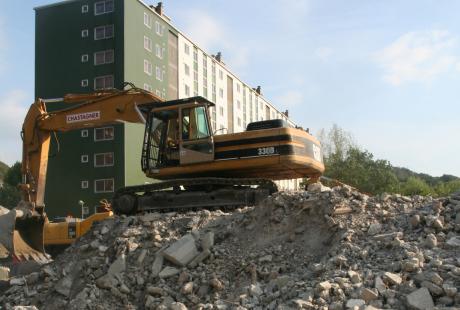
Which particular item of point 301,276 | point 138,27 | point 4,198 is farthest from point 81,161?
point 301,276

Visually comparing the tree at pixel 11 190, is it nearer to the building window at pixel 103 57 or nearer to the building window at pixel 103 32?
the building window at pixel 103 57

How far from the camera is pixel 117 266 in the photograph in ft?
27.9

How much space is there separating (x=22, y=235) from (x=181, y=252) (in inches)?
209

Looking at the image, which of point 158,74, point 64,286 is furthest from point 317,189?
point 158,74

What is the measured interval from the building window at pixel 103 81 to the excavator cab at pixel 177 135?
2419 cm

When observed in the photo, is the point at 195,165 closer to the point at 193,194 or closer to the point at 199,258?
the point at 193,194

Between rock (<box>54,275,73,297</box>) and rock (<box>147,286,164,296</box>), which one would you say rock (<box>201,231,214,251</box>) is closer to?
rock (<box>147,286,164,296</box>)

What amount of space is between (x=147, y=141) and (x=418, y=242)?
6.45 m

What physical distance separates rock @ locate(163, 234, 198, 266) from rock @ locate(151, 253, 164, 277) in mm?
96

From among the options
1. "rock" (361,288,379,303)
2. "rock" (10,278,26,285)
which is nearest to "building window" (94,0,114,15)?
"rock" (10,278,26,285)

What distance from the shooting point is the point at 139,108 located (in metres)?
12.2

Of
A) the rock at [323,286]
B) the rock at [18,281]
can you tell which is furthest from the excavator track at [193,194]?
the rock at [323,286]

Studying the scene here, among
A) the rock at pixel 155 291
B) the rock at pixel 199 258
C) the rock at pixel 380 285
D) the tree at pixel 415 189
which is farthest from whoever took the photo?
the tree at pixel 415 189

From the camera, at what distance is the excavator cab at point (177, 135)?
11.4 meters
